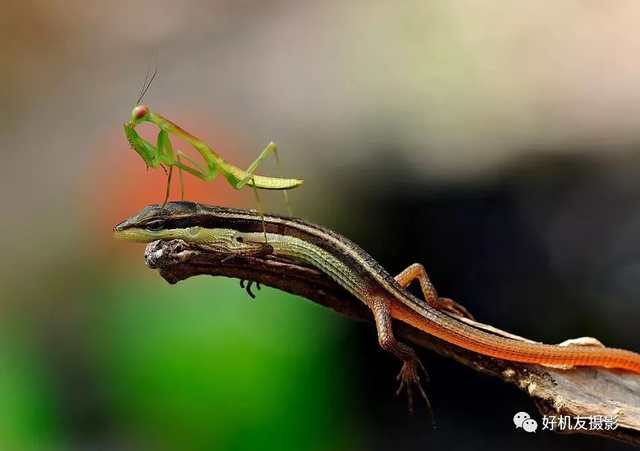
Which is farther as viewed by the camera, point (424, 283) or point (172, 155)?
point (424, 283)

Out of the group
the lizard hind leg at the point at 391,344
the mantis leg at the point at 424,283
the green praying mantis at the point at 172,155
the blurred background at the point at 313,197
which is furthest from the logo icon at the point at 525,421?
the green praying mantis at the point at 172,155

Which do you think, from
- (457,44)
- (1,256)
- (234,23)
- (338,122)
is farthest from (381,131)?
(1,256)

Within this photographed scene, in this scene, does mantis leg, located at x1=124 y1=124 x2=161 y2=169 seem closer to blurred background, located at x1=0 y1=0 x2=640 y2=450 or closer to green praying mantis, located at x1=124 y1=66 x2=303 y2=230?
green praying mantis, located at x1=124 y1=66 x2=303 y2=230

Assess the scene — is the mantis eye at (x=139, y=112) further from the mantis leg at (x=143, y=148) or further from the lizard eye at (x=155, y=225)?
the lizard eye at (x=155, y=225)

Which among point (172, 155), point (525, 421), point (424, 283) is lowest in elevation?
point (525, 421)

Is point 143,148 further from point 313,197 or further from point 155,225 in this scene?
point 313,197

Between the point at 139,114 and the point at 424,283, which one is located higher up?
the point at 139,114

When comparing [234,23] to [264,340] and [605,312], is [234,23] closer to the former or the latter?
[264,340]

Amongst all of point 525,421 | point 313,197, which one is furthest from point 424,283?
point 313,197
